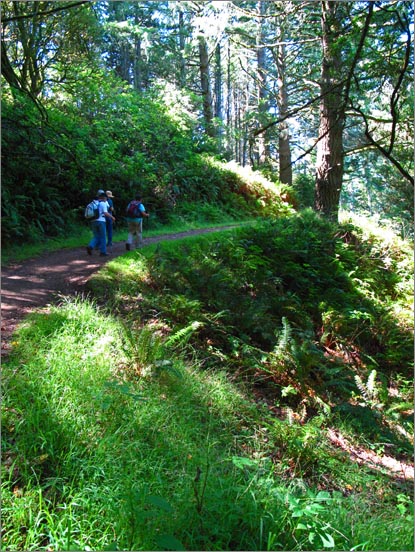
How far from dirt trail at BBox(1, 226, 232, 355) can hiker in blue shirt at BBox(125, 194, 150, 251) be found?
1.42 feet

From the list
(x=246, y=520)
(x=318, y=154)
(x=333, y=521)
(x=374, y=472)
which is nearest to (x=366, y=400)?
(x=374, y=472)

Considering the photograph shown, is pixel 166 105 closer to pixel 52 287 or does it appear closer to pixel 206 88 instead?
pixel 206 88

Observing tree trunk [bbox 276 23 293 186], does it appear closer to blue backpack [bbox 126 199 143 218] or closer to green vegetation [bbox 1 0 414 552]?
green vegetation [bbox 1 0 414 552]

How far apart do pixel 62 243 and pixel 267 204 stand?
12.2 metres

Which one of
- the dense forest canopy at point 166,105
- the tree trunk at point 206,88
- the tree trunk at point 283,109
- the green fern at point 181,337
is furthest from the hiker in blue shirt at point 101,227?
the tree trunk at point 206,88

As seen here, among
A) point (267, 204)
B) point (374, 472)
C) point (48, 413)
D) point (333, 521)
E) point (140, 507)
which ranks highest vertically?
point (267, 204)

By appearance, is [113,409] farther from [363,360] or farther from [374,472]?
[363,360]

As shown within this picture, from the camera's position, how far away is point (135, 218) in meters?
9.48

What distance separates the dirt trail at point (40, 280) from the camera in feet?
18.3

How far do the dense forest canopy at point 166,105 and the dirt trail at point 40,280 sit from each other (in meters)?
2.06

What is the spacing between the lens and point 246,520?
2627 millimetres

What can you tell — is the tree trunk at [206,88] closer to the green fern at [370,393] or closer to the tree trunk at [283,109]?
the tree trunk at [283,109]

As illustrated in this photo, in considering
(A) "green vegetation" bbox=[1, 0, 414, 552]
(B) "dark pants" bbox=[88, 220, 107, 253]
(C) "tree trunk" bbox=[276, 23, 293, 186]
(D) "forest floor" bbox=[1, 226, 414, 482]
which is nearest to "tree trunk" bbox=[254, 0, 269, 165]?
(C) "tree trunk" bbox=[276, 23, 293, 186]

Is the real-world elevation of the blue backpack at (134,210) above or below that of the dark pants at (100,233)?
above
